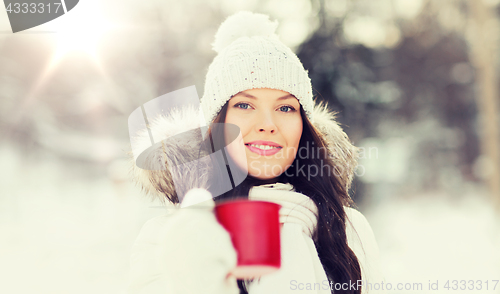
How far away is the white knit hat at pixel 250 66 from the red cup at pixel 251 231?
503 mm

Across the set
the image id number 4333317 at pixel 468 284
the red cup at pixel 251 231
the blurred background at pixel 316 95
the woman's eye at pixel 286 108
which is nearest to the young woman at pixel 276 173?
the woman's eye at pixel 286 108

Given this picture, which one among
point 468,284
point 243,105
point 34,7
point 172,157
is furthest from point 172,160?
point 468,284

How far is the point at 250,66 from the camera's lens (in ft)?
3.53

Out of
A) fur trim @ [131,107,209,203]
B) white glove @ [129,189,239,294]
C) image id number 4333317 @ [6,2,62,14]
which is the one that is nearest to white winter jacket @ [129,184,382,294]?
white glove @ [129,189,239,294]

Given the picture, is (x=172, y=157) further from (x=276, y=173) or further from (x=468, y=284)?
(x=468, y=284)

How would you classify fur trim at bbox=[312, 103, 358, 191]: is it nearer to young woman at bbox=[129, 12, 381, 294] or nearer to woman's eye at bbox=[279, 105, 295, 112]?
young woman at bbox=[129, 12, 381, 294]

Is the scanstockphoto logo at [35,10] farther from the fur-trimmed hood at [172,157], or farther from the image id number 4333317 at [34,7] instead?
the fur-trimmed hood at [172,157]

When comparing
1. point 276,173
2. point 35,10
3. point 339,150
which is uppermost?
point 35,10

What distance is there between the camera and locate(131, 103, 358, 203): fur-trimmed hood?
3.48 feet

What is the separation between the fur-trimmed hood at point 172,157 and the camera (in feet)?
3.48

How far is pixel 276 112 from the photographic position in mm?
1083

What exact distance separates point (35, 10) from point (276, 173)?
5.32 feet

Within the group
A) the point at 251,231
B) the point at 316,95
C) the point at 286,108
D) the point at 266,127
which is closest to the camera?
the point at 251,231

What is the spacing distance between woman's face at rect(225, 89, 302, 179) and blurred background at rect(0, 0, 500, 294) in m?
1.06
